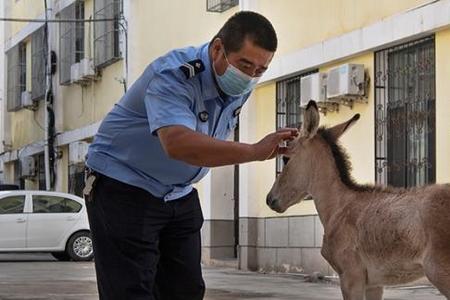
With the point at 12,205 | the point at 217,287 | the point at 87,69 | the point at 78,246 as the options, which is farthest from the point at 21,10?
the point at 217,287

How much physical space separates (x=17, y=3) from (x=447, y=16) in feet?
74.4

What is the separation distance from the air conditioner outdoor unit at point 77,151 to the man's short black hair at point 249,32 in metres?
20.1

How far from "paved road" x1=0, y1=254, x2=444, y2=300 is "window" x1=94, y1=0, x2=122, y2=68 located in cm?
708

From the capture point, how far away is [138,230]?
4195 mm

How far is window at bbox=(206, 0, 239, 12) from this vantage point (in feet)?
55.8

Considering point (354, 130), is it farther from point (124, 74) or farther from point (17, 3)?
point (17, 3)

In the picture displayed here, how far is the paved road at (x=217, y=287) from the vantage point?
10.7m

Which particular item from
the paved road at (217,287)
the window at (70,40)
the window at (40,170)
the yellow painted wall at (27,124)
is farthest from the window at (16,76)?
the paved road at (217,287)

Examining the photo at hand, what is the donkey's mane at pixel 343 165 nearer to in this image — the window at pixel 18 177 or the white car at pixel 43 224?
the white car at pixel 43 224

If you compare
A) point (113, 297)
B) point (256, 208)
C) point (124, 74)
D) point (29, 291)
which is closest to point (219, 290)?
point (29, 291)

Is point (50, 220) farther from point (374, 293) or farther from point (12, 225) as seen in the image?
point (374, 293)

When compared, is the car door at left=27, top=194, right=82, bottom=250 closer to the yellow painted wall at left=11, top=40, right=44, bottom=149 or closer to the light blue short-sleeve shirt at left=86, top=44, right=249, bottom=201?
the yellow painted wall at left=11, top=40, right=44, bottom=149

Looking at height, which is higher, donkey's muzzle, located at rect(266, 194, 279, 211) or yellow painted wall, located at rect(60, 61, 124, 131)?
yellow painted wall, located at rect(60, 61, 124, 131)

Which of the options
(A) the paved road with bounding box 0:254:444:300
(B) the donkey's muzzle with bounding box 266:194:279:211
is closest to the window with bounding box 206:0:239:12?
(A) the paved road with bounding box 0:254:444:300
